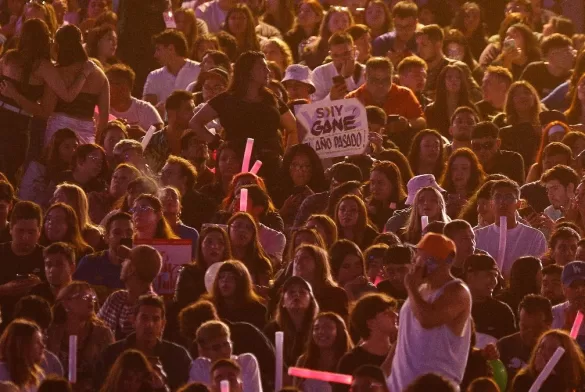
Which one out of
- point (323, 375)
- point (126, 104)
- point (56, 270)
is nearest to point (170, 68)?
point (126, 104)

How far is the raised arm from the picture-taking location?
15.6m

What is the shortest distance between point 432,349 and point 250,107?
5.10 m

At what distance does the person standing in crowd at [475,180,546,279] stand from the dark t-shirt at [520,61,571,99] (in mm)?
5084

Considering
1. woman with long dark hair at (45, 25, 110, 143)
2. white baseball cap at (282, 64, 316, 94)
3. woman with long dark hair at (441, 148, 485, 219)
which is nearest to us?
woman with long dark hair at (441, 148, 485, 219)

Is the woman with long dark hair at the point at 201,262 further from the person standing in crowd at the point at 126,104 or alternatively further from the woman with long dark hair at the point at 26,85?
the person standing in crowd at the point at 126,104

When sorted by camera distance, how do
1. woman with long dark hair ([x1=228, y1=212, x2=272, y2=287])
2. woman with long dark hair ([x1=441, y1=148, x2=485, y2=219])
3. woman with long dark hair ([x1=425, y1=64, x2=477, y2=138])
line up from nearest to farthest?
woman with long dark hair ([x1=228, y1=212, x2=272, y2=287]) < woman with long dark hair ([x1=441, y1=148, x2=485, y2=219]) < woman with long dark hair ([x1=425, y1=64, x2=477, y2=138])

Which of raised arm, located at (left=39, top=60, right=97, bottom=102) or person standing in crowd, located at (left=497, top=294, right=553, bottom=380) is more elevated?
raised arm, located at (left=39, top=60, right=97, bottom=102)

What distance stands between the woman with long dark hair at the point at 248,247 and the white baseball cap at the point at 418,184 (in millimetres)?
1562

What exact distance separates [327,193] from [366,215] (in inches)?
30.6

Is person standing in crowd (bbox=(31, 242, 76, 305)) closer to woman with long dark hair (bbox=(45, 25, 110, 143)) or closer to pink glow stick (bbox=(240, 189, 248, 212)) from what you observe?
pink glow stick (bbox=(240, 189, 248, 212))

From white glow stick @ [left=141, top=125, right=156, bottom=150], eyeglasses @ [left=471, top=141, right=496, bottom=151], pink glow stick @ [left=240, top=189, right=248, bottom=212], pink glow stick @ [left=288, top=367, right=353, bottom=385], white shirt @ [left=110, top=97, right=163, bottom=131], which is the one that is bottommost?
A: pink glow stick @ [left=288, top=367, right=353, bottom=385]

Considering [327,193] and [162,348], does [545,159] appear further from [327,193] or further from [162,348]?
[162,348]

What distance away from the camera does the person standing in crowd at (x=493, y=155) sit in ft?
52.1

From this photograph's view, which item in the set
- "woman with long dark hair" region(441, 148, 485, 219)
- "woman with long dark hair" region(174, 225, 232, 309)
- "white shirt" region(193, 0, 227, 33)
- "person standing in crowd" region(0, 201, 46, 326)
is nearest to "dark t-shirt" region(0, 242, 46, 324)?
"person standing in crowd" region(0, 201, 46, 326)
